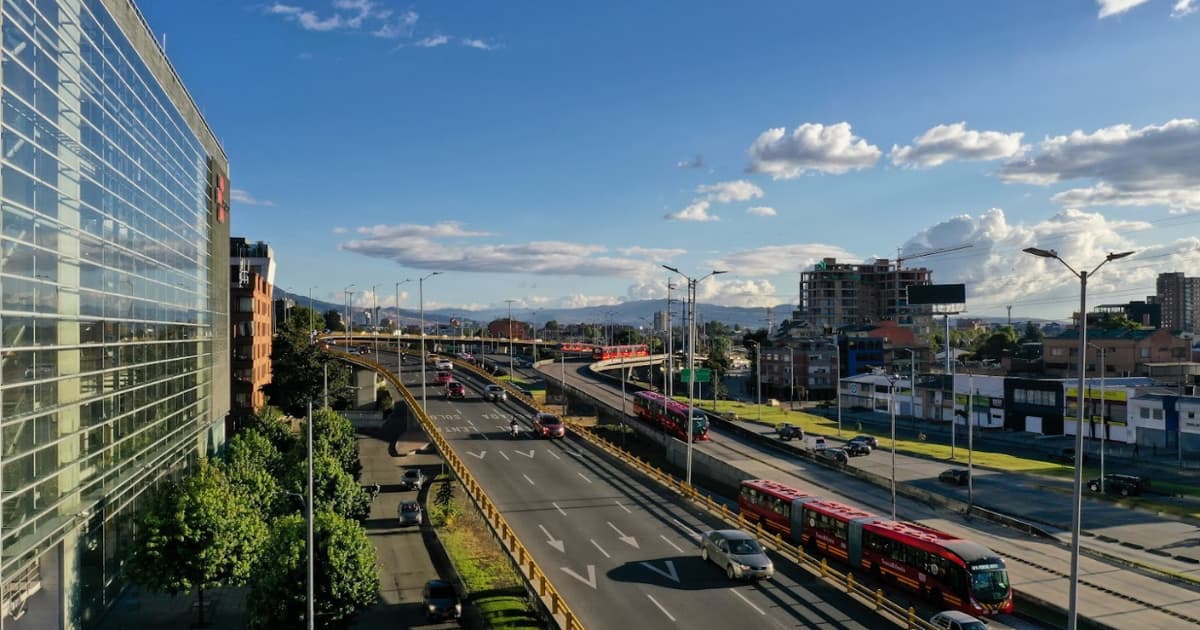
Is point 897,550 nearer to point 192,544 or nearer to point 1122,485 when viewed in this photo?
point 192,544

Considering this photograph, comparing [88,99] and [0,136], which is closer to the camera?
[0,136]

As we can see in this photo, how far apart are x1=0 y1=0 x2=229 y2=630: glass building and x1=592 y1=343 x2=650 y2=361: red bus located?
342 feet

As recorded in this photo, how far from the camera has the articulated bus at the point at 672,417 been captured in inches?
2960

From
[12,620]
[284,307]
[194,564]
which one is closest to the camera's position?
[12,620]

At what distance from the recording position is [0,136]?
22.8 m

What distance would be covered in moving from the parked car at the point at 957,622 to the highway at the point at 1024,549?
34.1 feet

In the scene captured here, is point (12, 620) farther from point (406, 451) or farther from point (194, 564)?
point (406, 451)

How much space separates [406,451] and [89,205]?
212 feet

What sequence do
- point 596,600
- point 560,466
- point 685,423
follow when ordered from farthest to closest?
point 685,423
point 560,466
point 596,600

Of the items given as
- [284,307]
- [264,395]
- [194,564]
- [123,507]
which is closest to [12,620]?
[194,564]

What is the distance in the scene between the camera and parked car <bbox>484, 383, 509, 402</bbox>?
316ft

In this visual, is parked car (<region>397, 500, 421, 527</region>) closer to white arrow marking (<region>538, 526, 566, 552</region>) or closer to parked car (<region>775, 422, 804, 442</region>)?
white arrow marking (<region>538, 526, 566, 552</region>)

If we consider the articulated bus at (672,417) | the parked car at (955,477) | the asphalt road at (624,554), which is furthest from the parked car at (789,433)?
the asphalt road at (624,554)

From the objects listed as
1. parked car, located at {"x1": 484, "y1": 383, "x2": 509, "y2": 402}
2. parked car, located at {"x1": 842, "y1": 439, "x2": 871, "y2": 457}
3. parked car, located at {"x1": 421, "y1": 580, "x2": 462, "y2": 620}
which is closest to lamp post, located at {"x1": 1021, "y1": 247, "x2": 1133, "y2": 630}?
parked car, located at {"x1": 421, "y1": 580, "x2": 462, "y2": 620}
